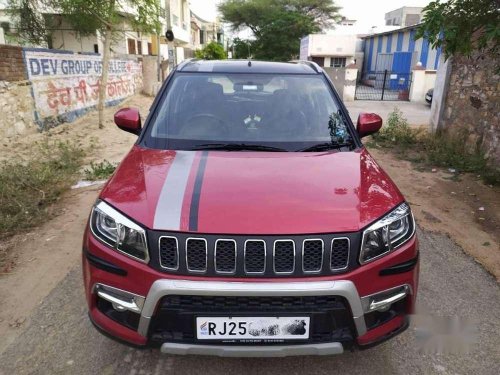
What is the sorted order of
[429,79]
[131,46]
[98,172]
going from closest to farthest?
[98,172] < [429,79] < [131,46]

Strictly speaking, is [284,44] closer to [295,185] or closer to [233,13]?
[233,13]

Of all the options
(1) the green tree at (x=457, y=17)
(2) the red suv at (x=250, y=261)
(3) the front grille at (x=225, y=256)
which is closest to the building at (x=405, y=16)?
(1) the green tree at (x=457, y=17)

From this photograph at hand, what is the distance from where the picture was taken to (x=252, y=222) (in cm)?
195

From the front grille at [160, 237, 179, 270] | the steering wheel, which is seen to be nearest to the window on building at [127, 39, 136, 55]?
the steering wheel

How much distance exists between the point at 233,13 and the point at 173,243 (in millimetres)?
48263

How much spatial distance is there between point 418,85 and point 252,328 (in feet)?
60.1

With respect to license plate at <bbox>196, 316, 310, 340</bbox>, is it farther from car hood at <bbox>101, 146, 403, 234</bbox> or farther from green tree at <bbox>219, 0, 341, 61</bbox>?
green tree at <bbox>219, 0, 341, 61</bbox>

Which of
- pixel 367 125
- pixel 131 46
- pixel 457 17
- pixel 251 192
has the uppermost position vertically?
pixel 457 17

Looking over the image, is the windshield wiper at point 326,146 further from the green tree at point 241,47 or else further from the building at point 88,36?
the green tree at point 241,47

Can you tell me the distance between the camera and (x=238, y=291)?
6.10 ft

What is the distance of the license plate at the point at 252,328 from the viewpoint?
194 cm

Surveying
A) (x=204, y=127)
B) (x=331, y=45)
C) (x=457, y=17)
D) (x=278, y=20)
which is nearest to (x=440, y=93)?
(x=457, y=17)

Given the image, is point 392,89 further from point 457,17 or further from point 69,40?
point 457,17

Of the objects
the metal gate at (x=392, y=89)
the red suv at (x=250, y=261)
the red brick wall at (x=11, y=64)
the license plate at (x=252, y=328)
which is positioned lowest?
the metal gate at (x=392, y=89)
